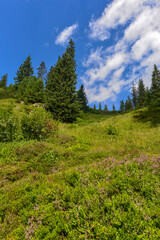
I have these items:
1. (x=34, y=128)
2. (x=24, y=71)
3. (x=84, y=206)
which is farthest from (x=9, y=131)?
(x=24, y=71)

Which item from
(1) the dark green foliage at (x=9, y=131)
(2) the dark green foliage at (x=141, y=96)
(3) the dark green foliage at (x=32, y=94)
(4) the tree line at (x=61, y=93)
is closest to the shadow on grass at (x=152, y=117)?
(4) the tree line at (x=61, y=93)

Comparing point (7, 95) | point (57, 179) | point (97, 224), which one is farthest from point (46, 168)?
point (7, 95)

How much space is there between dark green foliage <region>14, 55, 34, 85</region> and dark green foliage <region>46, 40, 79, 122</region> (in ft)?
91.0

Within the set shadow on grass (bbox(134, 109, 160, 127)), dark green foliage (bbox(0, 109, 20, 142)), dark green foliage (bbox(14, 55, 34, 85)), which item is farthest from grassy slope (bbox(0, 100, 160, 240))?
dark green foliage (bbox(14, 55, 34, 85))

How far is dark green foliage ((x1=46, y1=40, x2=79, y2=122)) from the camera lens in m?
19.9

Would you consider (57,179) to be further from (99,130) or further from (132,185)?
(99,130)

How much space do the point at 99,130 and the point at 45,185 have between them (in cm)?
965

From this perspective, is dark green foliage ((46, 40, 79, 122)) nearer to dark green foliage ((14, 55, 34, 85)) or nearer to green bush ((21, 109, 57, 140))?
green bush ((21, 109, 57, 140))

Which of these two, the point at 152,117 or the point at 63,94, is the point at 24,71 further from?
the point at 152,117

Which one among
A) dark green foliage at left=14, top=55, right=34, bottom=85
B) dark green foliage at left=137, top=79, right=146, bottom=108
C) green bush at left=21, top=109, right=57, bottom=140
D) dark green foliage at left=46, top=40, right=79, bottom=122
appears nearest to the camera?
green bush at left=21, top=109, right=57, bottom=140

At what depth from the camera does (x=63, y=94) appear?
2055 centimetres

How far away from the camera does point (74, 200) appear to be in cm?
296

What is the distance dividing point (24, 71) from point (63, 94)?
3407 cm

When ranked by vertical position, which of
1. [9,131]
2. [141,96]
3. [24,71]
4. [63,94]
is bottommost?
[9,131]
